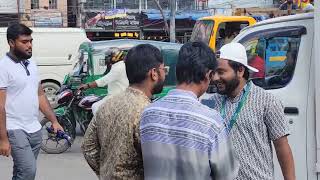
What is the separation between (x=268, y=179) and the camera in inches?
134

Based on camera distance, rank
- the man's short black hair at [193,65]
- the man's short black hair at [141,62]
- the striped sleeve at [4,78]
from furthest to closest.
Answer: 1. the striped sleeve at [4,78]
2. the man's short black hair at [141,62]
3. the man's short black hair at [193,65]

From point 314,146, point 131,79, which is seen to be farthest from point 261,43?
point 131,79

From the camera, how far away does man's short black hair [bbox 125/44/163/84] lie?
288 cm

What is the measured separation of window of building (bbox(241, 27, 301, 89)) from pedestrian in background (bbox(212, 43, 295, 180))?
161 cm

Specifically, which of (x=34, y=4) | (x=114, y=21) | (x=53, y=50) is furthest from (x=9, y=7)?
(x=53, y=50)

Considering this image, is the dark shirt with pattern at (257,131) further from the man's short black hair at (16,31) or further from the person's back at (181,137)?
Result: the man's short black hair at (16,31)

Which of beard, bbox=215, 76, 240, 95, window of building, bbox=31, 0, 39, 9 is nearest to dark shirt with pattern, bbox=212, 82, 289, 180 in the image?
beard, bbox=215, 76, 240, 95

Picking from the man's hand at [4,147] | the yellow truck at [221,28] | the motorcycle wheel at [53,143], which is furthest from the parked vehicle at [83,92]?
the man's hand at [4,147]

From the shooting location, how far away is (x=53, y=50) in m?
16.5

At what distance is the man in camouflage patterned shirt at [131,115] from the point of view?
289cm

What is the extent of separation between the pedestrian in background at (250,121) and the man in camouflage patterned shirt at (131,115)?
23.8 inches

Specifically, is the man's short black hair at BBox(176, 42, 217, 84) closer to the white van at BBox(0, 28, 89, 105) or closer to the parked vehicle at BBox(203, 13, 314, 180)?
the parked vehicle at BBox(203, 13, 314, 180)

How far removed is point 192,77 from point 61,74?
547 inches

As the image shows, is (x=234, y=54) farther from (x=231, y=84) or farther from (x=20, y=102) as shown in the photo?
(x=20, y=102)
